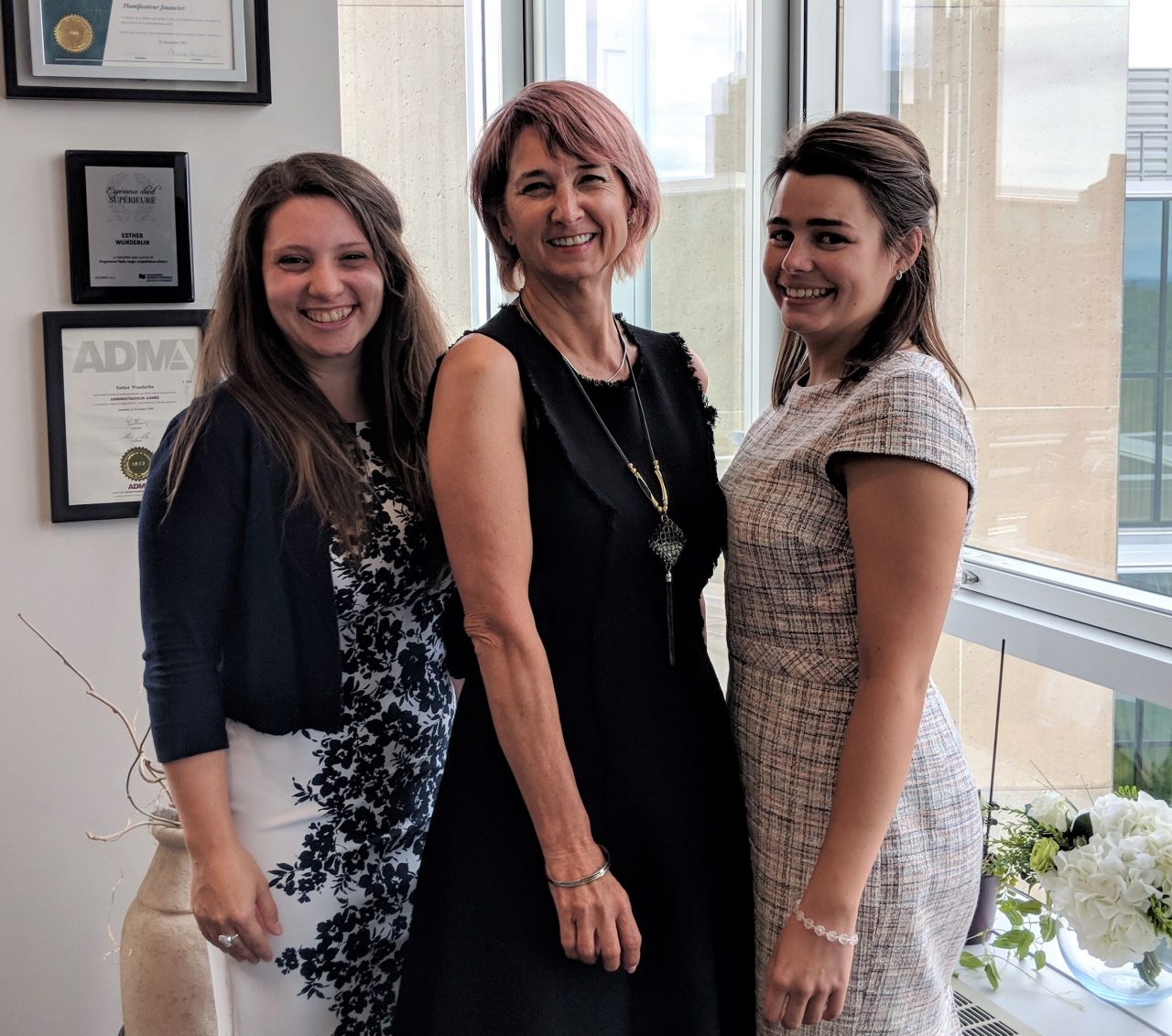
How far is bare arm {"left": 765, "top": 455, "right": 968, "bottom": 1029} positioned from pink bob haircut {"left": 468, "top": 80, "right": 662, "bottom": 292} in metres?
0.43

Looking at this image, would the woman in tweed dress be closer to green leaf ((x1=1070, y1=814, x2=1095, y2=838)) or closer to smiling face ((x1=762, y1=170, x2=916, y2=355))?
smiling face ((x1=762, y1=170, x2=916, y2=355))

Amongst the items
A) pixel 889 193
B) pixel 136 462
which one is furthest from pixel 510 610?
pixel 136 462

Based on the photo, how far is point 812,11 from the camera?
217 cm

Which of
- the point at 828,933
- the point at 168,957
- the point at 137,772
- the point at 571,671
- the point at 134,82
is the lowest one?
the point at 168,957

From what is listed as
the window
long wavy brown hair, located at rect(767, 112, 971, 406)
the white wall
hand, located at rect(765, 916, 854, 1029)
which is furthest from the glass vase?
the white wall

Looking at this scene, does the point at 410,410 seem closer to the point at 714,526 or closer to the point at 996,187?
the point at 714,526

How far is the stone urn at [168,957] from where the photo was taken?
192 cm

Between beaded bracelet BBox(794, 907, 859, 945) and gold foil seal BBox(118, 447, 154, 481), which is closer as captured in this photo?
beaded bracelet BBox(794, 907, 859, 945)

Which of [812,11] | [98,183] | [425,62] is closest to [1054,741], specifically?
[812,11]

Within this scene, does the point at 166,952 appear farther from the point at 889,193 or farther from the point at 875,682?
the point at 889,193

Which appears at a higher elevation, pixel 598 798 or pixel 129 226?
pixel 129 226

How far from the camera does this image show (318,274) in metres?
1.49

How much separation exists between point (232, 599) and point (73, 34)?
1.25 m

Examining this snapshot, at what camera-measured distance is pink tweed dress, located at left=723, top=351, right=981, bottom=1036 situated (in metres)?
1.25
